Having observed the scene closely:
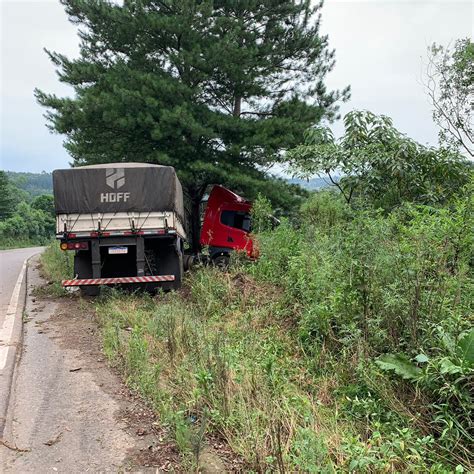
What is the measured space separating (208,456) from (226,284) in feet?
16.3

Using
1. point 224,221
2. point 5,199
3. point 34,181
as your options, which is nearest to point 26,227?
point 5,199

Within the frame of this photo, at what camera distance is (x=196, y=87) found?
1398cm

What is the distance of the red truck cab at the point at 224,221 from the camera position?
14141 millimetres

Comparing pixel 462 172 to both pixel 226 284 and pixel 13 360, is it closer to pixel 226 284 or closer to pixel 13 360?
pixel 226 284

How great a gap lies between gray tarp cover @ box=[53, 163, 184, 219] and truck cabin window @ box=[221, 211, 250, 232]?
188 inches

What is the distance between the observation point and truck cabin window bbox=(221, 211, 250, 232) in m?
14.3

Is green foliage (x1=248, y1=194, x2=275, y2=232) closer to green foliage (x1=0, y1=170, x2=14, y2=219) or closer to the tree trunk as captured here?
the tree trunk

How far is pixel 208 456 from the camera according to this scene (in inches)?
133

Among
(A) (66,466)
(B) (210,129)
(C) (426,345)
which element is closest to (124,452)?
(A) (66,466)

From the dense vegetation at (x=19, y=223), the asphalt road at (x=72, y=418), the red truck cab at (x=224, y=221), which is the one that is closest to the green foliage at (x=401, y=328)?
the asphalt road at (x=72, y=418)

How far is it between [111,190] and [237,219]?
5639 millimetres

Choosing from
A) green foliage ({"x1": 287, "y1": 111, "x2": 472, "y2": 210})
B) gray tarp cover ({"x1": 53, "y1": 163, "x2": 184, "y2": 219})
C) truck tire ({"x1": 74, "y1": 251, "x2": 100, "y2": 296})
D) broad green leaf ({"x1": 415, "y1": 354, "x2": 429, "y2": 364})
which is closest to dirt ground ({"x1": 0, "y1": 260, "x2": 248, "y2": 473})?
broad green leaf ({"x1": 415, "y1": 354, "x2": 429, "y2": 364})

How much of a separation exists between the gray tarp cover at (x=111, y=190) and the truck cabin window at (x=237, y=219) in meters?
4.78

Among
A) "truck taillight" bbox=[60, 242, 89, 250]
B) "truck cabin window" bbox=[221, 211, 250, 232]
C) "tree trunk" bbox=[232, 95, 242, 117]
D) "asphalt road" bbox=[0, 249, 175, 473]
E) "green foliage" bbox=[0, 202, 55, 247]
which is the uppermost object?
"tree trunk" bbox=[232, 95, 242, 117]
